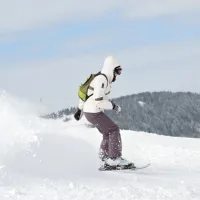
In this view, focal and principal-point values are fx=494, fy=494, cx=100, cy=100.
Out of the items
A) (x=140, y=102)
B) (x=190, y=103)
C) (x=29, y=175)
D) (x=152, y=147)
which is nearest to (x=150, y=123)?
(x=140, y=102)

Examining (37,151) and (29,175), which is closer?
(29,175)

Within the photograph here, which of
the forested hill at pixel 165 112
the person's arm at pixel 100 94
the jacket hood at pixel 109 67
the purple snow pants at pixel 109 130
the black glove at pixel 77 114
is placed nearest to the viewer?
the person's arm at pixel 100 94

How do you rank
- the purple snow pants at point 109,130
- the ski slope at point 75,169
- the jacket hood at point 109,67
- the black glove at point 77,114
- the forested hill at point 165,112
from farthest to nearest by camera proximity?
the forested hill at point 165,112 < the black glove at point 77,114 < the purple snow pants at point 109,130 < the jacket hood at point 109,67 < the ski slope at point 75,169

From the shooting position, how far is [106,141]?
9969mm

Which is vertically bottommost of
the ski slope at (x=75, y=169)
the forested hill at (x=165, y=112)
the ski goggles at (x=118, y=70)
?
the ski slope at (x=75, y=169)

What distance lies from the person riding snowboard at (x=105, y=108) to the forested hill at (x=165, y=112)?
3081 inches

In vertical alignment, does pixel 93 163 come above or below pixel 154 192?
above

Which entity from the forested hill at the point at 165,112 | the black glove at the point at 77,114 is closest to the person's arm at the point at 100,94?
the black glove at the point at 77,114

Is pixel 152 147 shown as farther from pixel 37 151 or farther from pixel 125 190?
pixel 125 190

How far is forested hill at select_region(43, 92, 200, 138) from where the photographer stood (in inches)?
3703

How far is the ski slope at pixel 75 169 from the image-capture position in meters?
6.71

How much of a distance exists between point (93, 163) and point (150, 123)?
87.2 meters

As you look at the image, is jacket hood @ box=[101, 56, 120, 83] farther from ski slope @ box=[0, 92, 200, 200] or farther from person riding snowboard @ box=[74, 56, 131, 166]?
ski slope @ box=[0, 92, 200, 200]

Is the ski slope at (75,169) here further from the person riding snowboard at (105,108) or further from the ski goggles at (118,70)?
the ski goggles at (118,70)
